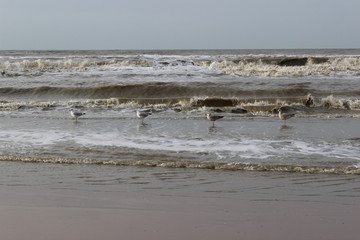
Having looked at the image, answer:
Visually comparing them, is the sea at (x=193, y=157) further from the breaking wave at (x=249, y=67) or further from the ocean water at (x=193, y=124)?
the breaking wave at (x=249, y=67)

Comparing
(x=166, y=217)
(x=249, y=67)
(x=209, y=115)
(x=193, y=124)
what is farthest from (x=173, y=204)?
(x=249, y=67)

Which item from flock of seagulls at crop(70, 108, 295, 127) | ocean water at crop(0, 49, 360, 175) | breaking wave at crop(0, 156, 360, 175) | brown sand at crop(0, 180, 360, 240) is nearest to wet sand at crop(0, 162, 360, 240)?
brown sand at crop(0, 180, 360, 240)

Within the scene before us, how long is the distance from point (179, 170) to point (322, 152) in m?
2.83

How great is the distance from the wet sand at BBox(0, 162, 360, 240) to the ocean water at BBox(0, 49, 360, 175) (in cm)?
72

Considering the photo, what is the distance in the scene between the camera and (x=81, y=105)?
Answer: 18.0 meters

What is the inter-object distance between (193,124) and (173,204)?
7.14m

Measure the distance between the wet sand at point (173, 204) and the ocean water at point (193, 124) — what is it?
0.72 meters

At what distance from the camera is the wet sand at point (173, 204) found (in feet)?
15.7

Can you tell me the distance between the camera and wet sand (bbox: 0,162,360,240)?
4789 millimetres

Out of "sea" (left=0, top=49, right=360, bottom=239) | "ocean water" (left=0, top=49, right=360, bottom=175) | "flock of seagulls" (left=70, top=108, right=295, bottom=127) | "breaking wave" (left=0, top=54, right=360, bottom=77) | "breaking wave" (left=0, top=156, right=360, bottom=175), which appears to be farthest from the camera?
"breaking wave" (left=0, top=54, right=360, bottom=77)

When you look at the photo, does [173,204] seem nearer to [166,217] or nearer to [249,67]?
[166,217]

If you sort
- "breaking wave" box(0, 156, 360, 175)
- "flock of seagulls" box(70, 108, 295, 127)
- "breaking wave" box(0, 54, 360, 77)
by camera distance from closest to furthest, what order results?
"breaking wave" box(0, 156, 360, 175) < "flock of seagulls" box(70, 108, 295, 127) < "breaking wave" box(0, 54, 360, 77)

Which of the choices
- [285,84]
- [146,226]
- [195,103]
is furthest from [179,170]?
[285,84]

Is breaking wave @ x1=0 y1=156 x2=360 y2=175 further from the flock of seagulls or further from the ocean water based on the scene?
the flock of seagulls
